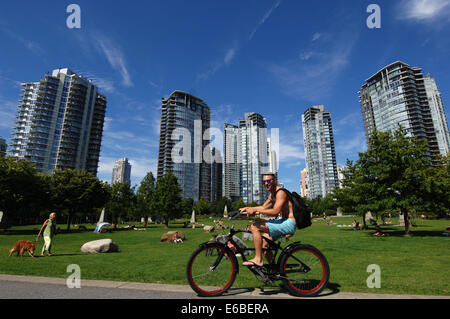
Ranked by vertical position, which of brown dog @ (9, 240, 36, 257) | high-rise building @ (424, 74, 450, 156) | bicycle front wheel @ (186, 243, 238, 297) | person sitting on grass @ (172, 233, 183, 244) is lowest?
person sitting on grass @ (172, 233, 183, 244)

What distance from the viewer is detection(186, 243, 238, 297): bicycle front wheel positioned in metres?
4.14

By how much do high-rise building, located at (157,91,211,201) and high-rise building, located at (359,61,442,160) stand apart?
97.5 meters

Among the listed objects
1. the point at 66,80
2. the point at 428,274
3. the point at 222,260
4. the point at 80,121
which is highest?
the point at 66,80

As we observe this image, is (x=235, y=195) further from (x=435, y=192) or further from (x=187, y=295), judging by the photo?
(x=187, y=295)

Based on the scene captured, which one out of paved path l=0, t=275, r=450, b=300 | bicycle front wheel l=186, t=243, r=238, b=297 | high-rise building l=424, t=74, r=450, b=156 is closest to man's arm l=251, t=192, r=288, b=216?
bicycle front wheel l=186, t=243, r=238, b=297

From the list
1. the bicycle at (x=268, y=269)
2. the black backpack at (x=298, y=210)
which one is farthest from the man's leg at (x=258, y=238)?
the black backpack at (x=298, y=210)

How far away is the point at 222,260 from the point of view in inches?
173

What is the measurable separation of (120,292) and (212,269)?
5.74 feet

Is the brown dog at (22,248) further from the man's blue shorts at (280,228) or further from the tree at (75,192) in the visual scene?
the tree at (75,192)

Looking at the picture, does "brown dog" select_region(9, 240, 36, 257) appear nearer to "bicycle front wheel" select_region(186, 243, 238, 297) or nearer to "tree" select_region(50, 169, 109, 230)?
"bicycle front wheel" select_region(186, 243, 238, 297)

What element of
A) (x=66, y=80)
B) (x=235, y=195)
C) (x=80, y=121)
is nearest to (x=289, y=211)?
(x=80, y=121)

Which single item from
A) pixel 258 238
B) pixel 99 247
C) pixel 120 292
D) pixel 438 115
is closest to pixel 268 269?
pixel 258 238
